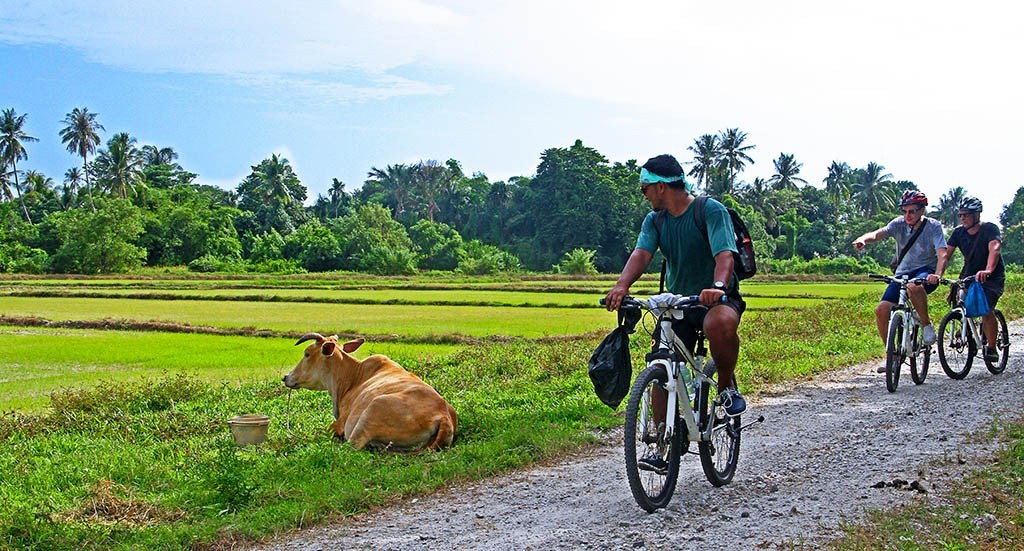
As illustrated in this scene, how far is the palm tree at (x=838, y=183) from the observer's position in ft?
239

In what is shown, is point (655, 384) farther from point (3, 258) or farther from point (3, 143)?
point (3, 143)

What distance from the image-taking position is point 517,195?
66.3m

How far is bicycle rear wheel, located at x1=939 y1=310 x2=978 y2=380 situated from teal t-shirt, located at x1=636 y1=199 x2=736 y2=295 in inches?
189

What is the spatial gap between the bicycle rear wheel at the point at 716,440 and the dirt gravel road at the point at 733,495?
0.09 m

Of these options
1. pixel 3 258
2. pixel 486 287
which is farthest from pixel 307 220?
pixel 486 287

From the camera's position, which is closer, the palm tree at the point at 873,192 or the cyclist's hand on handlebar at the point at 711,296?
the cyclist's hand on handlebar at the point at 711,296

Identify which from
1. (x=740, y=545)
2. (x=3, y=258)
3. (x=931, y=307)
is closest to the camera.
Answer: (x=740, y=545)

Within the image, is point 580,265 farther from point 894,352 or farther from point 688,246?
point 688,246

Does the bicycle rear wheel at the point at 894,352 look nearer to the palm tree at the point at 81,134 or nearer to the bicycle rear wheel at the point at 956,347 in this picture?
the bicycle rear wheel at the point at 956,347

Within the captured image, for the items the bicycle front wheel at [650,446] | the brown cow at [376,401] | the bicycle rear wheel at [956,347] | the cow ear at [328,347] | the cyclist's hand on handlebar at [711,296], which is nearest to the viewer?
the bicycle front wheel at [650,446]

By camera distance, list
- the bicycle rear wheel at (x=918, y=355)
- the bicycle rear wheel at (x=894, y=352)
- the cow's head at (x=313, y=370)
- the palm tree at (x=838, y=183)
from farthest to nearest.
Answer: the palm tree at (x=838, y=183)
the bicycle rear wheel at (x=918, y=355)
the bicycle rear wheel at (x=894, y=352)
the cow's head at (x=313, y=370)

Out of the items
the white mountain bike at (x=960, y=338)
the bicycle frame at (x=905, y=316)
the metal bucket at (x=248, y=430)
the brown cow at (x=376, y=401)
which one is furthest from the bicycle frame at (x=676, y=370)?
the white mountain bike at (x=960, y=338)

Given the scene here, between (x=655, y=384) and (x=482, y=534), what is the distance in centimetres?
114

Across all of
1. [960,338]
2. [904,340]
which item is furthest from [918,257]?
[960,338]
